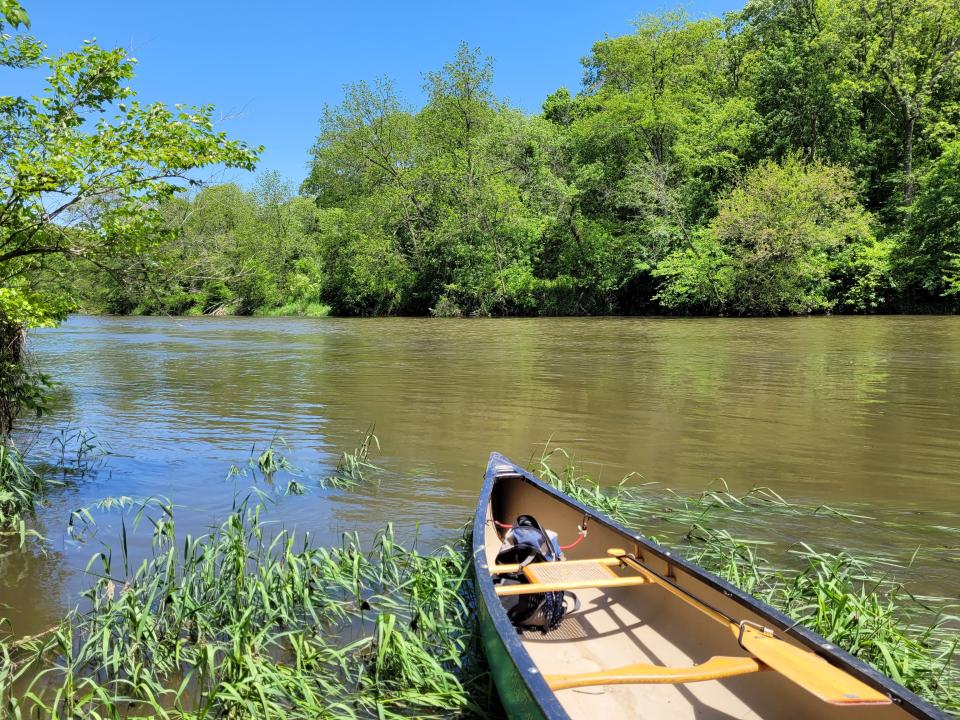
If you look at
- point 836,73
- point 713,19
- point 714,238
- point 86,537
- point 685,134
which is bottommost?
point 86,537

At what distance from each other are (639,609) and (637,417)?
A: 20.0ft

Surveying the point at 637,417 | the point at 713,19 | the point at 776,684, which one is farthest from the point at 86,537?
the point at 713,19

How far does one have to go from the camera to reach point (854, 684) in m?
2.34

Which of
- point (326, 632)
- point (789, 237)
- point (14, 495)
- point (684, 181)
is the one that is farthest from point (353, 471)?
point (684, 181)

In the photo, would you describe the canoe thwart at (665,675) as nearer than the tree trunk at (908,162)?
Yes

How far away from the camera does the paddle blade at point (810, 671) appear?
2.26m

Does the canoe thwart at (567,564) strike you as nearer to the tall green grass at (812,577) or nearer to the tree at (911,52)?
the tall green grass at (812,577)

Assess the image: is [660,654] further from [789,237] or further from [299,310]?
[299,310]

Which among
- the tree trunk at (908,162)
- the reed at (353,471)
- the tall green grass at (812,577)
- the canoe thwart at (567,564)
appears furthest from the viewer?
the tree trunk at (908,162)

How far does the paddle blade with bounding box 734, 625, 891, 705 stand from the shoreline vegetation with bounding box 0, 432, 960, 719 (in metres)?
0.66

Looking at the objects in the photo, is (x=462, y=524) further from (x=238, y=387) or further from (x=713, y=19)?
(x=713, y=19)

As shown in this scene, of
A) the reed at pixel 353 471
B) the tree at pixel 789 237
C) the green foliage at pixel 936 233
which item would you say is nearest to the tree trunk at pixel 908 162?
the green foliage at pixel 936 233

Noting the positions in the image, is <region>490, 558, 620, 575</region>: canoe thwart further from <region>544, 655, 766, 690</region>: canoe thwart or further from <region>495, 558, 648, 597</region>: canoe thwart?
<region>544, 655, 766, 690</region>: canoe thwart

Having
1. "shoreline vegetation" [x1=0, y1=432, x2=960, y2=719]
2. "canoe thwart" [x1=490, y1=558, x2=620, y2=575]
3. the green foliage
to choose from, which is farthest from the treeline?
"canoe thwart" [x1=490, y1=558, x2=620, y2=575]
